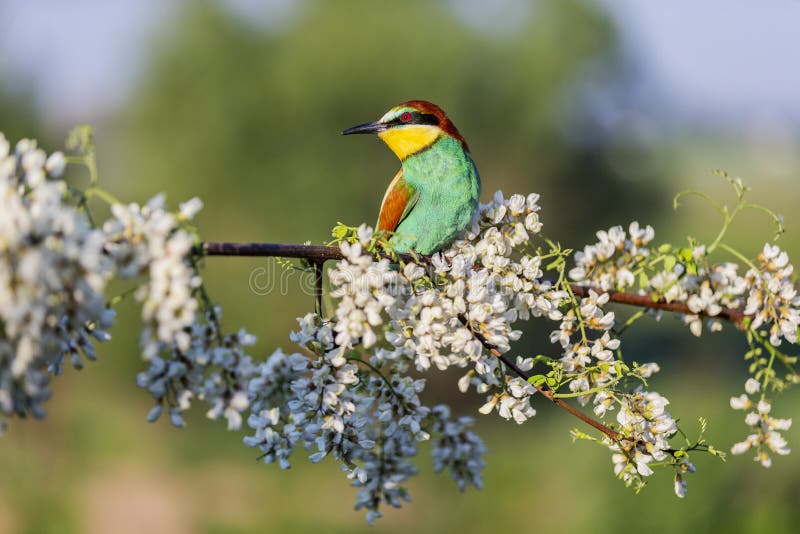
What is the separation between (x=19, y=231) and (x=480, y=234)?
4.70ft

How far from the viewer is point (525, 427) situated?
14141 millimetres

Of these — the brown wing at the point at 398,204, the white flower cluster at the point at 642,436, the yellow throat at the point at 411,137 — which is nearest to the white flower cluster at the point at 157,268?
the white flower cluster at the point at 642,436

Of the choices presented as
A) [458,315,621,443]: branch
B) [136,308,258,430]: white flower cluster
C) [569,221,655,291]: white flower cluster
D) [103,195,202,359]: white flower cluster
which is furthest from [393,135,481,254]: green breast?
[103,195,202,359]: white flower cluster

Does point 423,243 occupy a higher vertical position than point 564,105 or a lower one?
lower

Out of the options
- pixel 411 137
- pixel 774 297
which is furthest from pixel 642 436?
pixel 411 137

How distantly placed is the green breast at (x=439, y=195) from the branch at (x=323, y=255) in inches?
31.7

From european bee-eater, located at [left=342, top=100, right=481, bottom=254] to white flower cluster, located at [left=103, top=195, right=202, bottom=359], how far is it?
65.4 inches

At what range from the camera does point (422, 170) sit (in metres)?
3.15

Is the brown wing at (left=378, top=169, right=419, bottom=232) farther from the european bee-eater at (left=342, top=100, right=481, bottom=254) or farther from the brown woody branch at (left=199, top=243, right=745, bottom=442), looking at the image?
the brown woody branch at (left=199, top=243, right=745, bottom=442)

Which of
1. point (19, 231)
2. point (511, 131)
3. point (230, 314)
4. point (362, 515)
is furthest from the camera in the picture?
point (511, 131)

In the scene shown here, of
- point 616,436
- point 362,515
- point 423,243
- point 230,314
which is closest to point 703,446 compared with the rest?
point 616,436

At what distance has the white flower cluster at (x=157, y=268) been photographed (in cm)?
123

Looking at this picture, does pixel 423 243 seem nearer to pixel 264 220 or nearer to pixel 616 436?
pixel 616 436

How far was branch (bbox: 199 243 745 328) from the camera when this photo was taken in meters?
1.37
